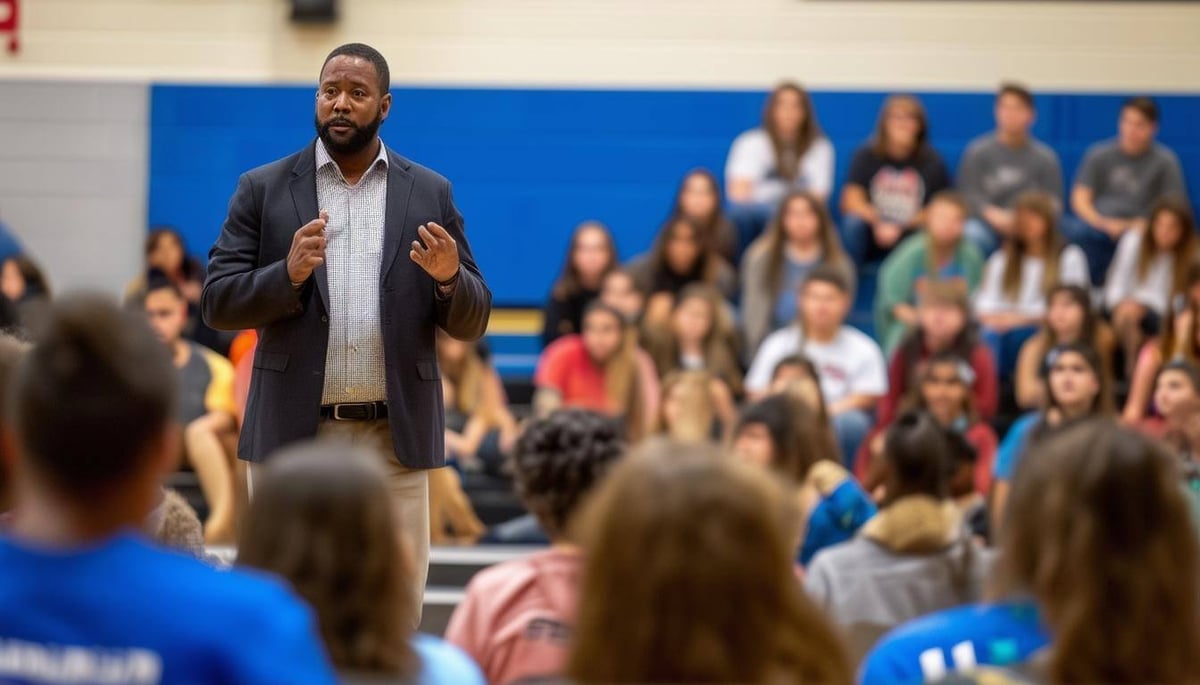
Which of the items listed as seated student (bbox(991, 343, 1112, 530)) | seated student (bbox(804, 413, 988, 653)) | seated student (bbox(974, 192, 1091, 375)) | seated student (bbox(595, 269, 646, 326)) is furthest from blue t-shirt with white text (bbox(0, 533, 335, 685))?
seated student (bbox(974, 192, 1091, 375))

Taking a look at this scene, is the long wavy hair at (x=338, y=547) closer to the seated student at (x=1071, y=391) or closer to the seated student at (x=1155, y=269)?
the seated student at (x=1071, y=391)

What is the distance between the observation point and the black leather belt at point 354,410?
324 centimetres

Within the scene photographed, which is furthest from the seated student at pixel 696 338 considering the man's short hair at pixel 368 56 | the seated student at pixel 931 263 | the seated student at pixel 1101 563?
the seated student at pixel 1101 563

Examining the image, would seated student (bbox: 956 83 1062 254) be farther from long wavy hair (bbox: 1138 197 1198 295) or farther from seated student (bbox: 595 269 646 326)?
seated student (bbox: 595 269 646 326)

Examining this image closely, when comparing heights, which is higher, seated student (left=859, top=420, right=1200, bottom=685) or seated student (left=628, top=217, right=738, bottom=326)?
seated student (left=628, top=217, right=738, bottom=326)

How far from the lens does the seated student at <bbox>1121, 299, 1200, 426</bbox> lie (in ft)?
22.3

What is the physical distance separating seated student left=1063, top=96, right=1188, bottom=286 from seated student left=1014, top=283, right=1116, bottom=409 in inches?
48.9

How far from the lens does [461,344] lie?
6.86 metres

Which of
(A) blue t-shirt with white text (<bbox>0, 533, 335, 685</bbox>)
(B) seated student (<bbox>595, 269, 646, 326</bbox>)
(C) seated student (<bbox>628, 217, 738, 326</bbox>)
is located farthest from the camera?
(C) seated student (<bbox>628, 217, 738, 326</bbox>)

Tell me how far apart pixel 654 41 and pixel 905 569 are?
5.82 m

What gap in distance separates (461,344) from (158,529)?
4058 mm

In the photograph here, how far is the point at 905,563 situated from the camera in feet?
12.7

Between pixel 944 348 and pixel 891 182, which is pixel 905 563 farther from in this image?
pixel 891 182

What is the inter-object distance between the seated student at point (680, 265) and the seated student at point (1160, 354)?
1895mm
